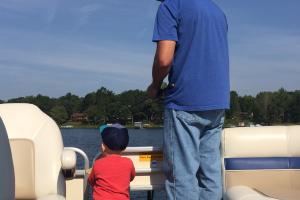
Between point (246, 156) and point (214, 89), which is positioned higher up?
point (214, 89)

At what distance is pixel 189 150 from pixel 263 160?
0.80 m

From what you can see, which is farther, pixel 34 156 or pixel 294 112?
pixel 294 112

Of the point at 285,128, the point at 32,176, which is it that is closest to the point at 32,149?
the point at 32,176

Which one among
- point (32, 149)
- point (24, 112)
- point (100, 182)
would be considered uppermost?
point (24, 112)

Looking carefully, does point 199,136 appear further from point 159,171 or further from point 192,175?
point 159,171

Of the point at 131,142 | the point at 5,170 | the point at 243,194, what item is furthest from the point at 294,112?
the point at 5,170

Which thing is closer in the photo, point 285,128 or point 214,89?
point 214,89

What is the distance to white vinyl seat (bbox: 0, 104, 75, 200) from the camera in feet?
11.4

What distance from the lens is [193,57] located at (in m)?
3.50

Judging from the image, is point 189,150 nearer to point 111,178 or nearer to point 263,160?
point 111,178

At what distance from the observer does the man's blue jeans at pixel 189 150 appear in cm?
347

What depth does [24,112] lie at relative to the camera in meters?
3.79

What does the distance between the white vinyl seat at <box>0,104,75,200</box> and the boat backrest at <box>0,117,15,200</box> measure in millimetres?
659

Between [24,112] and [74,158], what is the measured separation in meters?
0.56
